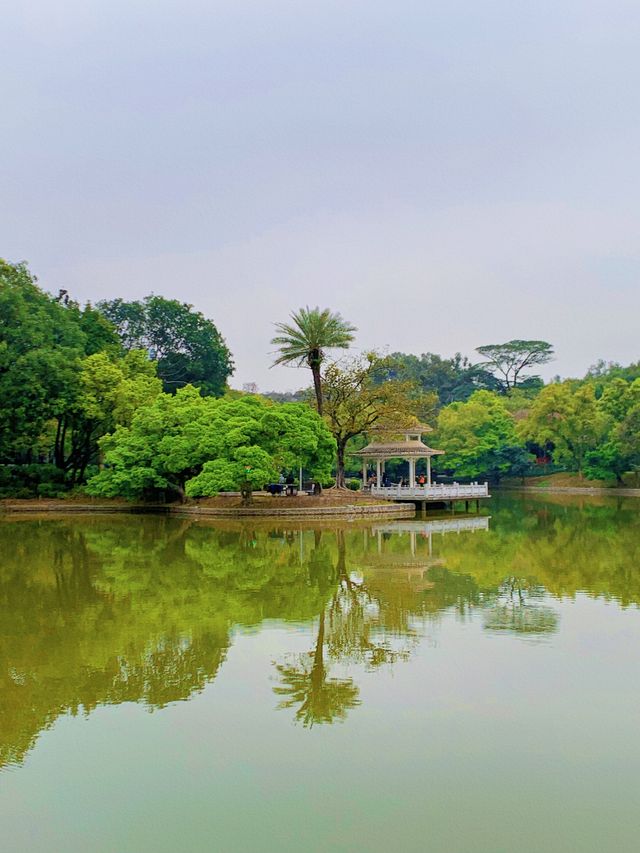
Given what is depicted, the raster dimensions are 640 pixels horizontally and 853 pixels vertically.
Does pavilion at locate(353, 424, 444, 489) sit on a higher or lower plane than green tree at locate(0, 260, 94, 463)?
lower

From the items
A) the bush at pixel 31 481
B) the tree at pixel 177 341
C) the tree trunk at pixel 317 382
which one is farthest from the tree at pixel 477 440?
the bush at pixel 31 481

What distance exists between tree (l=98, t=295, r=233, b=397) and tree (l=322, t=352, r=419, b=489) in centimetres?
1911

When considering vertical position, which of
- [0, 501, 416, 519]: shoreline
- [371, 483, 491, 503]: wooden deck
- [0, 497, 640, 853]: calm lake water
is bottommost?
[0, 497, 640, 853]: calm lake water

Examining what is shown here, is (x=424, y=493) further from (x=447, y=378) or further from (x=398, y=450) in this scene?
(x=447, y=378)

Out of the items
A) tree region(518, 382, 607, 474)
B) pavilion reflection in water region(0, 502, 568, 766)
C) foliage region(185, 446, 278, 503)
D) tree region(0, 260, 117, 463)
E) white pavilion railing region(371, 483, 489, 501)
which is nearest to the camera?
pavilion reflection in water region(0, 502, 568, 766)

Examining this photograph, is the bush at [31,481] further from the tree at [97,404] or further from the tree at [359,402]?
the tree at [359,402]

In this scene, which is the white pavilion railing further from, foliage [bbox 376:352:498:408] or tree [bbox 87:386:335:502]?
foliage [bbox 376:352:498:408]

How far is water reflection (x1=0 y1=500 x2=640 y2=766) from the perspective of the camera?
891cm

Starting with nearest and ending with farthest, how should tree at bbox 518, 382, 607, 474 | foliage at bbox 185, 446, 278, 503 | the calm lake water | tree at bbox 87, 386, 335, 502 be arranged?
the calm lake water < foliage at bbox 185, 446, 278, 503 < tree at bbox 87, 386, 335, 502 < tree at bbox 518, 382, 607, 474

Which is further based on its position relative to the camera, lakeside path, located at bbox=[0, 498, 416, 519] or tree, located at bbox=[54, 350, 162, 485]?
tree, located at bbox=[54, 350, 162, 485]

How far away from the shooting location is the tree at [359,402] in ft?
115

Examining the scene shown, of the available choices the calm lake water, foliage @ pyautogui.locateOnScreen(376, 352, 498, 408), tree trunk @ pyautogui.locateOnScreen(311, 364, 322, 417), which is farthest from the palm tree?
foliage @ pyautogui.locateOnScreen(376, 352, 498, 408)

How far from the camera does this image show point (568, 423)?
167ft

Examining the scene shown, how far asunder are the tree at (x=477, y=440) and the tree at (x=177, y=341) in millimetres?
15498
